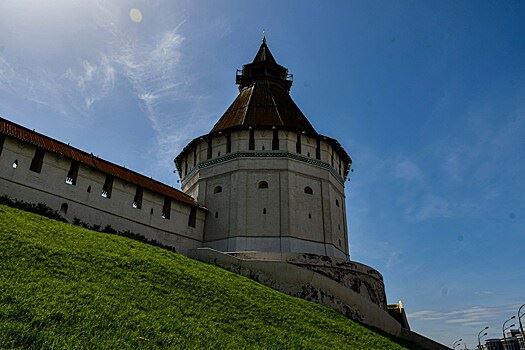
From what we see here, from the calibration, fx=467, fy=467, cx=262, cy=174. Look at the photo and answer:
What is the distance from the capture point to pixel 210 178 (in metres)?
27.2

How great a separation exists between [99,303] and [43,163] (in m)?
11.4

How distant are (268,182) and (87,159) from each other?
962 cm

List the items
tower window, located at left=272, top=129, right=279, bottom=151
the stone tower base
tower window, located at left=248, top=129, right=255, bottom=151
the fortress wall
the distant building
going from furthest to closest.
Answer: tower window, located at left=272, top=129, right=279, bottom=151
tower window, located at left=248, top=129, right=255, bottom=151
the distant building
the stone tower base
the fortress wall

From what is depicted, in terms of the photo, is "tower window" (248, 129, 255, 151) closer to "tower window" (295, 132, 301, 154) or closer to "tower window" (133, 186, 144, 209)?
"tower window" (295, 132, 301, 154)

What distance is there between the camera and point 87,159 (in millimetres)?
21359

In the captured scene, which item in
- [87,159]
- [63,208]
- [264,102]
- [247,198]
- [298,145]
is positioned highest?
[264,102]

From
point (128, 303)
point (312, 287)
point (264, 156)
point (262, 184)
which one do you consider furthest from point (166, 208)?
point (128, 303)

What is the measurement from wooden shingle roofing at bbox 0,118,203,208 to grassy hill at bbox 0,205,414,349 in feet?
13.5

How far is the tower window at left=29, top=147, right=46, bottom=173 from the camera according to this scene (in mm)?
19141

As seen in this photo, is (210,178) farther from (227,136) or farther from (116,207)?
(116,207)

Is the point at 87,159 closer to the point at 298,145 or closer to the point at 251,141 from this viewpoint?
the point at 251,141

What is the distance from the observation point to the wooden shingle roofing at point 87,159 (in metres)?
19.1

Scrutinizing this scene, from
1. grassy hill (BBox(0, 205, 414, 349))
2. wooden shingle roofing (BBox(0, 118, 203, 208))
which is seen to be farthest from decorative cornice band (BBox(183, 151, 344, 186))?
grassy hill (BBox(0, 205, 414, 349))

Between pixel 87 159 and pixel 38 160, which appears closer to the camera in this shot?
pixel 38 160
